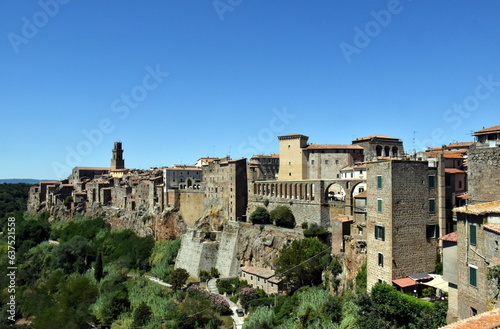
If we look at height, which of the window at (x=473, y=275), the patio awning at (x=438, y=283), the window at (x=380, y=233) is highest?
the window at (x=380, y=233)

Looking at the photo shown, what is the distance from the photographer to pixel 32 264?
54.8m

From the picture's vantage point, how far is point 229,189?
4516 cm

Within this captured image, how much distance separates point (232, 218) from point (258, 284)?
1160 centimetres

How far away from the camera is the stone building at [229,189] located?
146 ft

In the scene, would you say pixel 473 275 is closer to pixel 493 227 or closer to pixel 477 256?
pixel 477 256

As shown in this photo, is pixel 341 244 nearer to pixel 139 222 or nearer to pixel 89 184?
pixel 139 222

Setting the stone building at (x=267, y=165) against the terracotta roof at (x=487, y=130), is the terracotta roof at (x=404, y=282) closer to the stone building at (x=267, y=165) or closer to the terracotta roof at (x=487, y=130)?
the terracotta roof at (x=487, y=130)

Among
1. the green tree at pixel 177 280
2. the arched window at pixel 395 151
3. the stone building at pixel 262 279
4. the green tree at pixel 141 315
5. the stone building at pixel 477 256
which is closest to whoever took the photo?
the stone building at pixel 477 256

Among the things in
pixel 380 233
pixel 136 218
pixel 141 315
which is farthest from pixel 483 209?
pixel 136 218

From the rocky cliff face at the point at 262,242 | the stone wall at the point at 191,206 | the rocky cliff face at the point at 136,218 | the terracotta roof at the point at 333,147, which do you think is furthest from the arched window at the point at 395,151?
the rocky cliff face at the point at 136,218

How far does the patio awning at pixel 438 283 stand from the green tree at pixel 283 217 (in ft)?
62.2

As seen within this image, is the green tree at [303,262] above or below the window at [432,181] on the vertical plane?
below

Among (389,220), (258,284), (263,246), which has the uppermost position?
(389,220)

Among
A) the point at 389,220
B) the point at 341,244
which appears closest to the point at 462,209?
the point at 389,220
